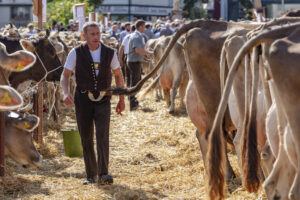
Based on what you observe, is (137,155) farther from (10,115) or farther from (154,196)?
(10,115)

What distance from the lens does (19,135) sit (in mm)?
5098

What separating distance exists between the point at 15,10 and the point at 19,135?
6620cm

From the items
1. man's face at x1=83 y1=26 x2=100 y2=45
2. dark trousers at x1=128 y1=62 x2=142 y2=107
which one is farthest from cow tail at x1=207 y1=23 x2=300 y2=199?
dark trousers at x1=128 y1=62 x2=142 y2=107

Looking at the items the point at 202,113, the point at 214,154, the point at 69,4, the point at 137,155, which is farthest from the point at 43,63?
the point at 69,4

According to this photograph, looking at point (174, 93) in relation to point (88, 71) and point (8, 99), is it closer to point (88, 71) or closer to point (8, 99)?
point (88, 71)

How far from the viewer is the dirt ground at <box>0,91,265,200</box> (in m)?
7.33

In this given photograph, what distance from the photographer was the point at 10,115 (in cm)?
511

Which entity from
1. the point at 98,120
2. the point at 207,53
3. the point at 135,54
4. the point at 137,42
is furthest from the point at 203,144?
the point at 135,54

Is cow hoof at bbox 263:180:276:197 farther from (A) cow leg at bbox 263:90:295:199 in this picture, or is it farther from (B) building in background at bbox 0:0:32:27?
(B) building in background at bbox 0:0:32:27

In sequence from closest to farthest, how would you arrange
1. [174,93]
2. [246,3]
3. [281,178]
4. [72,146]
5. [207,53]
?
[281,178], [207,53], [72,146], [174,93], [246,3]

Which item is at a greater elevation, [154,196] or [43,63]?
[43,63]

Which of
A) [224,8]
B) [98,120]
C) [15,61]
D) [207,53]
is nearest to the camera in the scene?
[15,61]

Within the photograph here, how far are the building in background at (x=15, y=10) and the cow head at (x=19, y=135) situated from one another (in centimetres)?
6458

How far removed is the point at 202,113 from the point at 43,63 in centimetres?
394
